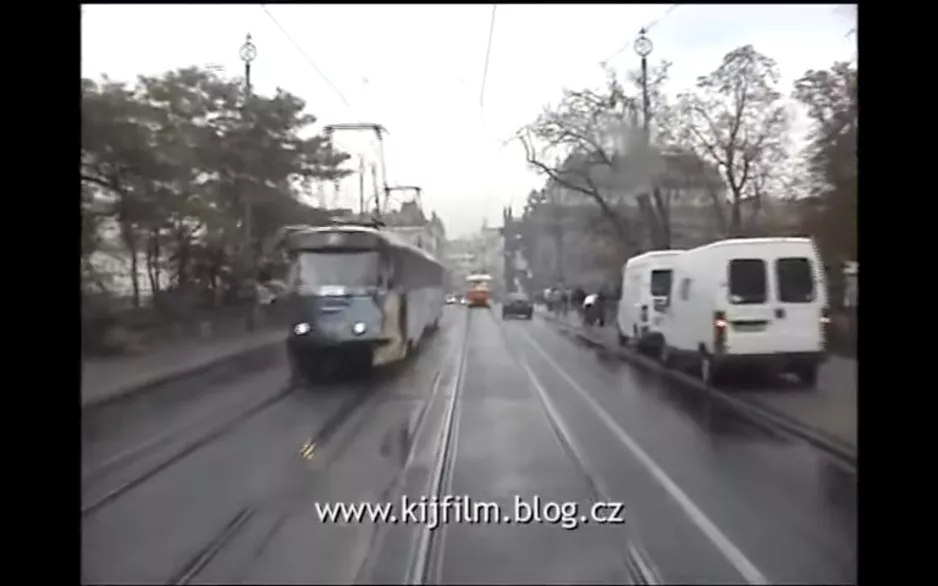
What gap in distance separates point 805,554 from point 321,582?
7.12ft

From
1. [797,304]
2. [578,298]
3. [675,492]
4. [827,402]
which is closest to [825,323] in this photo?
[797,304]

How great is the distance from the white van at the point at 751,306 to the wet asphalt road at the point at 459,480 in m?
0.42

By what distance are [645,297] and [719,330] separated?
1.98 feet

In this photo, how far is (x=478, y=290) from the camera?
7.94 metres

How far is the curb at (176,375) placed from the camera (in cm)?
659

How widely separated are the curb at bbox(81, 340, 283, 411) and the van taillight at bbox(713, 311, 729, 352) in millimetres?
2628

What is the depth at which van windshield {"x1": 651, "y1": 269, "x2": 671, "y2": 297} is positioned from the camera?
7273 mm

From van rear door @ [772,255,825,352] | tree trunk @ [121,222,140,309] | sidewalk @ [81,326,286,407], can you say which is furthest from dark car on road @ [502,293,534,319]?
tree trunk @ [121,222,140,309]

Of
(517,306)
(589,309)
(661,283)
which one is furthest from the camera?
(517,306)

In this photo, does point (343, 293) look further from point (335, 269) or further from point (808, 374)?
point (808, 374)

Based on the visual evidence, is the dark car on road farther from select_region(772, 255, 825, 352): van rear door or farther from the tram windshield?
select_region(772, 255, 825, 352): van rear door

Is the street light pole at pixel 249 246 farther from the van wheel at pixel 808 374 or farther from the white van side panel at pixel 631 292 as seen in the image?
the van wheel at pixel 808 374
